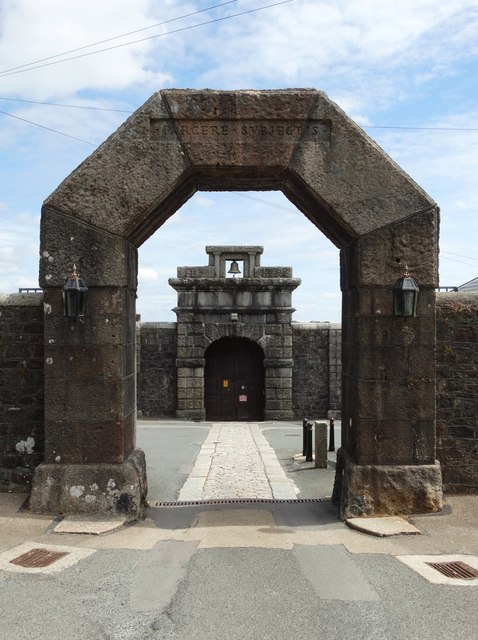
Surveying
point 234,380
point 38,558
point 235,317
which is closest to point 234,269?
point 235,317

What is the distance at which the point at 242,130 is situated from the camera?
6285mm

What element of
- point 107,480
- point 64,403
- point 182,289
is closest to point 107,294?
point 64,403

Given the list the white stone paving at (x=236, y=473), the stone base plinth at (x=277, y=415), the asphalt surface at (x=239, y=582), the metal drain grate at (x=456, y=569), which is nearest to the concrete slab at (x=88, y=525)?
the asphalt surface at (x=239, y=582)

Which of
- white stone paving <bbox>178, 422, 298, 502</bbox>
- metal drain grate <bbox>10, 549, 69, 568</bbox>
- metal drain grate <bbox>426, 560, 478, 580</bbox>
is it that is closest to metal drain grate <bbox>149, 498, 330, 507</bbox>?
white stone paving <bbox>178, 422, 298, 502</bbox>

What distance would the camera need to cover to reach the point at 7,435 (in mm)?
6660

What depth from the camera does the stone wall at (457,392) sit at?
266 inches

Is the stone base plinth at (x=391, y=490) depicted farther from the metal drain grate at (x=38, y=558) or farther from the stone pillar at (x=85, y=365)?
the metal drain grate at (x=38, y=558)

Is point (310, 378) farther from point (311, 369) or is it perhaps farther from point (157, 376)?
point (157, 376)

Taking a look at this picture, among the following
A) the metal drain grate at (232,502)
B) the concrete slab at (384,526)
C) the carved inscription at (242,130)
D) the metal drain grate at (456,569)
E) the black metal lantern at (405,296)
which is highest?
the carved inscription at (242,130)

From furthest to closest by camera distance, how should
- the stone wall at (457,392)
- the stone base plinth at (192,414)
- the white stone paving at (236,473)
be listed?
the stone base plinth at (192,414) → the white stone paving at (236,473) → the stone wall at (457,392)

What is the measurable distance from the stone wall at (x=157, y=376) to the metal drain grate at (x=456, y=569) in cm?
1384

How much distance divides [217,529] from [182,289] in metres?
12.6

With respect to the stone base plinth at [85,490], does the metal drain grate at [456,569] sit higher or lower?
lower

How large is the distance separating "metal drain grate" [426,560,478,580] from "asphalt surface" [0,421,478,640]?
0.55 ft
